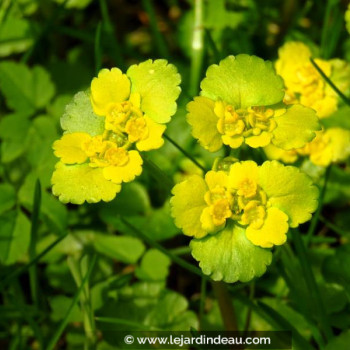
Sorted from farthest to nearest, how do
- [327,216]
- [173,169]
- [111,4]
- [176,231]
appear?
[111,4]
[327,216]
[173,169]
[176,231]

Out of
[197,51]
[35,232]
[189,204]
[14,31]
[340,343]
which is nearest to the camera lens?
[189,204]

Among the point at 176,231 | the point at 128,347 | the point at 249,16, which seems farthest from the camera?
the point at 249,16

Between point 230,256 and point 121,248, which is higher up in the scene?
point 230,256

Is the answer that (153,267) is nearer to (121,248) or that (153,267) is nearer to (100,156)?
(121,248)

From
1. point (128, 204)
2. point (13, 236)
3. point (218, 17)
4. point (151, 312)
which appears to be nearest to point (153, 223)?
point (128, 204)

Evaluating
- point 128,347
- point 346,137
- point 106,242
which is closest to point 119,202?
point 106,242

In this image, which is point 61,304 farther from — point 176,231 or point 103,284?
point 176,231
